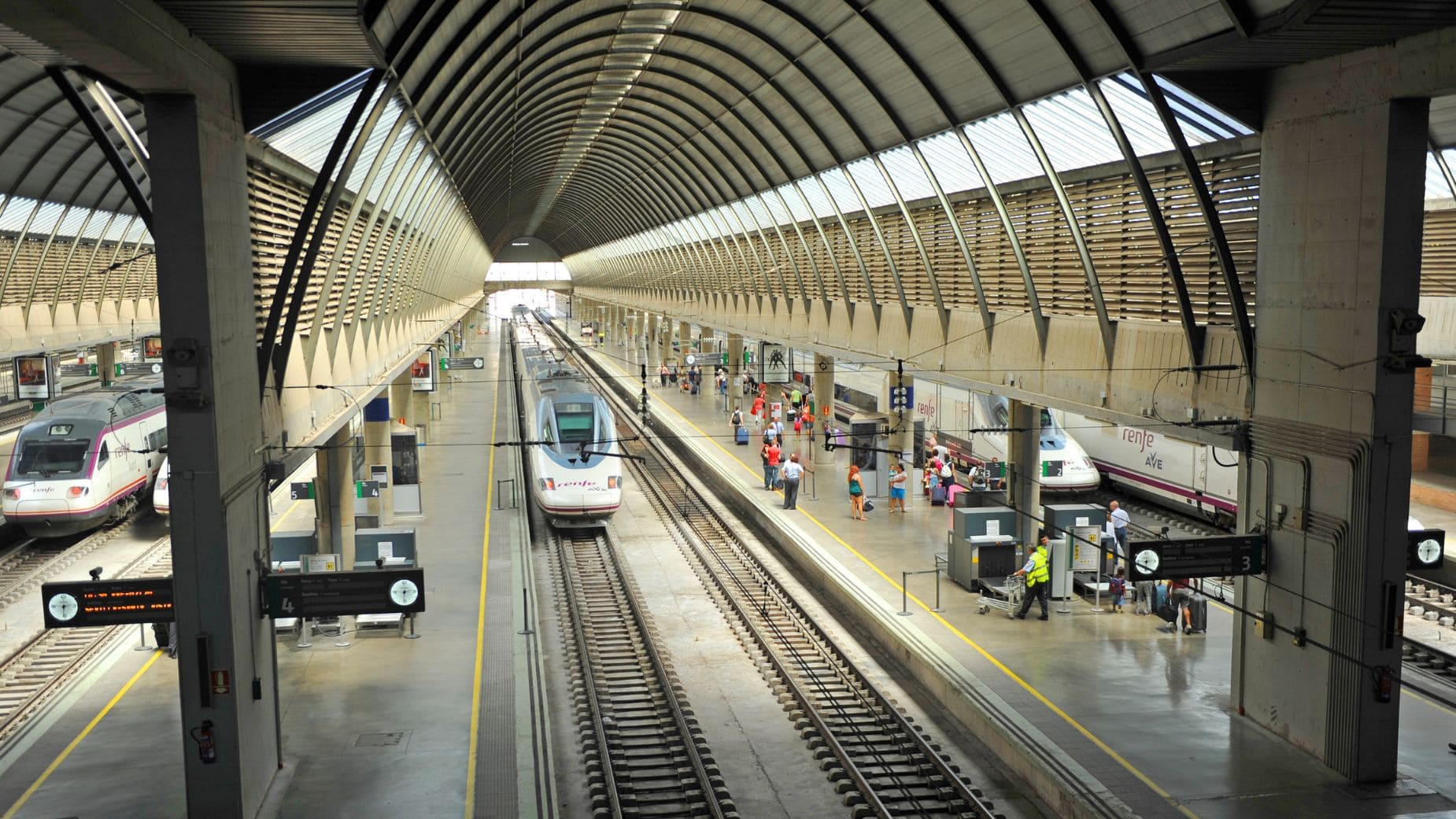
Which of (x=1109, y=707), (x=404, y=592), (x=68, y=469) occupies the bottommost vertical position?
(x=1109, y=707)

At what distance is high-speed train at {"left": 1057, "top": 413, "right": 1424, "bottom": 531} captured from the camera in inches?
1005

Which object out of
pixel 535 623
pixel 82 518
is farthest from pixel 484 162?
pixel 535 623

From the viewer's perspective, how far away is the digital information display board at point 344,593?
12.5 m

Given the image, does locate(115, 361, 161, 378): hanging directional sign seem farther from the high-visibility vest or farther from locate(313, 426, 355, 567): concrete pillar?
the high-visibility vest

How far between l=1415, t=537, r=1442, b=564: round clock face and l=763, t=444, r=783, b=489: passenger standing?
1818cm

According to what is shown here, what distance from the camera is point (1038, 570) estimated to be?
60.3ft

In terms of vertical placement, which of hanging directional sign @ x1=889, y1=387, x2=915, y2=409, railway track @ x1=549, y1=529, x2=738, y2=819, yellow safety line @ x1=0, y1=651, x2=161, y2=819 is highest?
hanging directional sign @ x1=889, y1=387, x2=915, y2=409

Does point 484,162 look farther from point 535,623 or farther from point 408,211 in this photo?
point 535,623

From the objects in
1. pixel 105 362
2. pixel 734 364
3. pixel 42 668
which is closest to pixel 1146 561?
pixel 42 668

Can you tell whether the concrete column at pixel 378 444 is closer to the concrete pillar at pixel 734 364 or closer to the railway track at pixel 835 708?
the railway track at pixel 835 708

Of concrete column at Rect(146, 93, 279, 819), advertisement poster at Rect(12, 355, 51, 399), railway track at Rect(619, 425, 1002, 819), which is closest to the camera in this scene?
concrete column at Rect(146, 93, 279, 819)

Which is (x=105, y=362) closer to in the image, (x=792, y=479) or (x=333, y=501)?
(x=333, y=501)

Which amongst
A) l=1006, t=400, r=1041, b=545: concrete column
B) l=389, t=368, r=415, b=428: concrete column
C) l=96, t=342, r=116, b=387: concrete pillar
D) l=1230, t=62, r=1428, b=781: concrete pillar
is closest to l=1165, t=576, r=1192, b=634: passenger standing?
l=1006, t=400, r=1041, b=545: concrete column

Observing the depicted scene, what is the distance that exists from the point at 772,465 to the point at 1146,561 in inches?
681
